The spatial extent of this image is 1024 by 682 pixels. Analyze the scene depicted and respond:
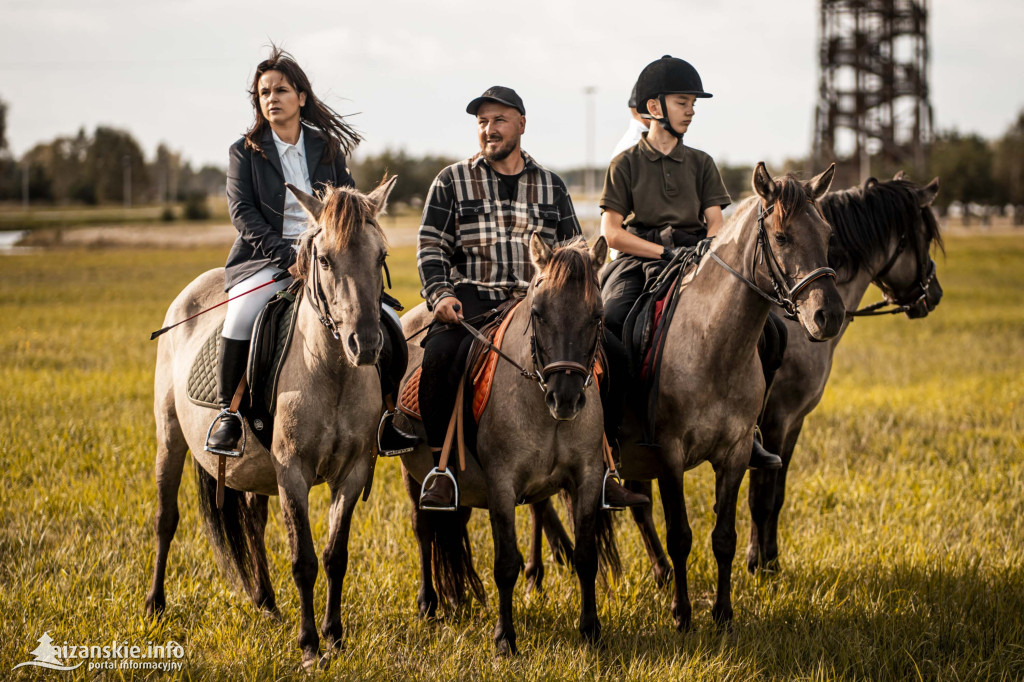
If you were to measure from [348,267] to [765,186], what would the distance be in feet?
8.16

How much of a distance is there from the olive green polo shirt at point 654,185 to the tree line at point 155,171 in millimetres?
34303

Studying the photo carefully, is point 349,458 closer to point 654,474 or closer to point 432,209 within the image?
point 432,209

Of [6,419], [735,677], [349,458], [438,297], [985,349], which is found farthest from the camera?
[985,349]

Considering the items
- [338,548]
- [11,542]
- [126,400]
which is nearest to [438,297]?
[338,548]

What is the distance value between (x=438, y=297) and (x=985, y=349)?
16.0 m

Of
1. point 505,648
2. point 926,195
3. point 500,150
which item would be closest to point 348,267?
point 500,150

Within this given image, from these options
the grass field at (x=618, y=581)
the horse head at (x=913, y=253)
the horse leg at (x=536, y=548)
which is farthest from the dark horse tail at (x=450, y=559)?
the horse head at (x=913, y=253)

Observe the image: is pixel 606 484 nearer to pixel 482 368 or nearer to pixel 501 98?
pixel 482 368

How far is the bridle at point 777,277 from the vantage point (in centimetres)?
477

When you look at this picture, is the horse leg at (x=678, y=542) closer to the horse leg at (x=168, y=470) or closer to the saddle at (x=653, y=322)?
the saddle at (x=653, y=322)

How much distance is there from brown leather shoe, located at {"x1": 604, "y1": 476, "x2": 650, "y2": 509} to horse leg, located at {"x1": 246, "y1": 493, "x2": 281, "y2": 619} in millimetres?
2251

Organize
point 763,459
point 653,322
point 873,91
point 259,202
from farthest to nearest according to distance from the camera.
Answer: point 873,91 → point 763,459 → point 653,322 → point 259,202

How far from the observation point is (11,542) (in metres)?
6.16

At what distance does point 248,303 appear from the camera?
4.99 metres
